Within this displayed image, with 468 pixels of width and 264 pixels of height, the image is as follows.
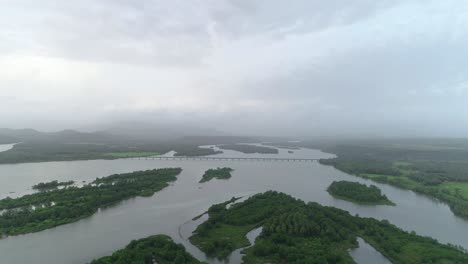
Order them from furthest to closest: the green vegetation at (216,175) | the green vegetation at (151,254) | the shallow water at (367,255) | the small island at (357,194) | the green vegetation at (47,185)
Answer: the green vegetation at (216,175) → the green vegetation at (47,185) → the small island at (357,194) → the shallow water at (367,255) → the green vegetation at (151,254)

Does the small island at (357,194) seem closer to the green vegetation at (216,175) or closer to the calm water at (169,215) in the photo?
the calm water at (169,215)

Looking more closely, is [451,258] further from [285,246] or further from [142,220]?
[142,220]

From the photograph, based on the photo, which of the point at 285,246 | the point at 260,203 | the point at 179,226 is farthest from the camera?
the point at 260,203

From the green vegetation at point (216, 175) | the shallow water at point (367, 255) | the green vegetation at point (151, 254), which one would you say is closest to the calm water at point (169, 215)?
the green vegetation at point (216, 175)

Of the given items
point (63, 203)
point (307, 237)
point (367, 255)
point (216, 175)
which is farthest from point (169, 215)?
point (216, 175)

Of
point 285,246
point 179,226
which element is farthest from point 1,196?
point 285,246

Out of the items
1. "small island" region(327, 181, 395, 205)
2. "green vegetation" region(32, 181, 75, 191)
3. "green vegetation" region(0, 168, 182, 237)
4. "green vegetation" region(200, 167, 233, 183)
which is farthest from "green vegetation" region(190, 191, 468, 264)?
"green vegetation" region(32, 181, 75, 191)

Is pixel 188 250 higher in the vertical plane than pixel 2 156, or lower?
lower
